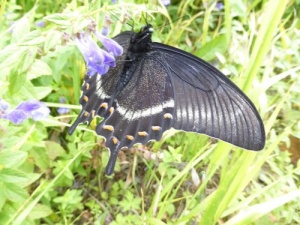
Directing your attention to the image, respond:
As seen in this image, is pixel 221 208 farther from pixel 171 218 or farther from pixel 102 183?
pixel 102 183

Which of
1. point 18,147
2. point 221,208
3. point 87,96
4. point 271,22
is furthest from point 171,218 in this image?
point 271,22

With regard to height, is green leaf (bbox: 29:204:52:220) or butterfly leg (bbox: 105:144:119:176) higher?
butterfly leg (bbox: 105:144:119:176)

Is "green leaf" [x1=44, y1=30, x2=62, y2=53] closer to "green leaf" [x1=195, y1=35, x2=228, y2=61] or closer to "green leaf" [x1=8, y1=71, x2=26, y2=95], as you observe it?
"green leaf" [x1=8, y1=71, x2=26, y2=95]

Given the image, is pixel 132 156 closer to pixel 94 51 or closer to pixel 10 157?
pixel 10 157

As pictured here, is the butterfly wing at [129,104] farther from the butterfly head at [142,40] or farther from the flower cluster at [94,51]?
the flower cluster at [94,51]

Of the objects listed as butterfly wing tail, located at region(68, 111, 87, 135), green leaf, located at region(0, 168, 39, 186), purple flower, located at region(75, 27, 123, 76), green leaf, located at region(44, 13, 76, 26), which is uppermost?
green leaf, located at region(44, 13, 76, 26)

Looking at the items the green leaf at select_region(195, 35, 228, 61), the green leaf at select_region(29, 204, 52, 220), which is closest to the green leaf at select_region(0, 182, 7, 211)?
the green leaf at select_region(29, 204, 52, 220)
